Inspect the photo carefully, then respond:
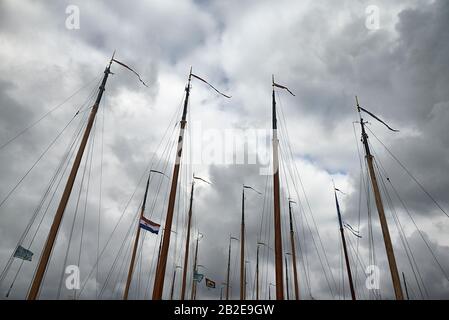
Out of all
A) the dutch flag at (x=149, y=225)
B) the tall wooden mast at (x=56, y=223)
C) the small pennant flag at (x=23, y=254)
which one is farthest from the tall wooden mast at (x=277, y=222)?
the small pennant flag at (x=23, y=254)

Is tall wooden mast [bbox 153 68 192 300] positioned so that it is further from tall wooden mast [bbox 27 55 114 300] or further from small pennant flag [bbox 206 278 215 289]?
small pennant flag [bbox 206 278 215 289]

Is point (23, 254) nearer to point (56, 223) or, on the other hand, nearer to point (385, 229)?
point (56, 223)

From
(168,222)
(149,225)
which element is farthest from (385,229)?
(149,225)

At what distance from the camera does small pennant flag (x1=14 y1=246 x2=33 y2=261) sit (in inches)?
676

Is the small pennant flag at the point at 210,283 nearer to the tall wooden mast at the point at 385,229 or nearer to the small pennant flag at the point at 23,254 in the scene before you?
the tall wooden mast at the point at 385,229

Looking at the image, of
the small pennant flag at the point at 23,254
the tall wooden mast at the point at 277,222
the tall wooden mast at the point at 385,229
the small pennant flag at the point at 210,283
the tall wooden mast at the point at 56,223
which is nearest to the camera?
the tall wooden mast at the point at 277,222

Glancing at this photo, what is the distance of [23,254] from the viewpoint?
1741 cm

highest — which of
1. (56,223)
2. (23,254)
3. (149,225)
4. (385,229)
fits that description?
(149,225)

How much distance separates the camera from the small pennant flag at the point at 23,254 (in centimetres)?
1717

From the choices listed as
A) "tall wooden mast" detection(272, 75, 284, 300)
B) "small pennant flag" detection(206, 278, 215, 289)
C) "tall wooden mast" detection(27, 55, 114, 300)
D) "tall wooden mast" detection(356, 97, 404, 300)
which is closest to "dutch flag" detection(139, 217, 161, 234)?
"tall wooden mast" detection(27, 55, 114, 300)

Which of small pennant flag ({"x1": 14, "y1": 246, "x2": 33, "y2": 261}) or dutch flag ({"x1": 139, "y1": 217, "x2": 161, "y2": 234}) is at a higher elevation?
dutch flag ({"x1": 139, "y1": 217, "x2": 161, "y2": 234})
